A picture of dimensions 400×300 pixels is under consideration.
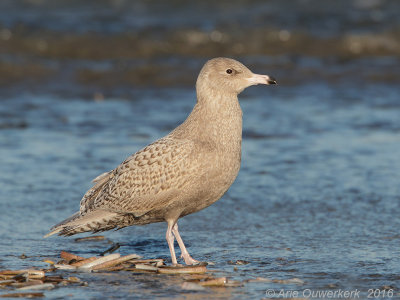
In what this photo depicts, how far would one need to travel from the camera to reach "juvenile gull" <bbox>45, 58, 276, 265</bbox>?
5.70 meters

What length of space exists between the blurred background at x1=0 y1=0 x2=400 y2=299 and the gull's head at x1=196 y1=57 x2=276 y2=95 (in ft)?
4.09

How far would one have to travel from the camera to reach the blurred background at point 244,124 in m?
6.05

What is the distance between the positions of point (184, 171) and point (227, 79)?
843 millimetres

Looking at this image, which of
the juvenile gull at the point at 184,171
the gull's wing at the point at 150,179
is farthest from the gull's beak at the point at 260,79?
the gull's wing at the point at 150,179

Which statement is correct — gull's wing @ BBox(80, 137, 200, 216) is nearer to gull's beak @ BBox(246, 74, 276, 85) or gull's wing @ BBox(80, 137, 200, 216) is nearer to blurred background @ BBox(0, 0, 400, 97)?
gull's beak @ BBox(246, 74, 276, 85)

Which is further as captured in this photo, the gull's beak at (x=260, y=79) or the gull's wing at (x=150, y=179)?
the gull's beak at (x=260, y=79)

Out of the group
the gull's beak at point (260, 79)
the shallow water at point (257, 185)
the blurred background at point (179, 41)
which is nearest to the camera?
the shallow water at point (257, 185)

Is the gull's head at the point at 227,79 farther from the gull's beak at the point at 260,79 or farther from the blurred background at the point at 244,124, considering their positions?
the blurred background at the point at 244,124

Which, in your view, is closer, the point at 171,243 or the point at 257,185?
the point at 171,243

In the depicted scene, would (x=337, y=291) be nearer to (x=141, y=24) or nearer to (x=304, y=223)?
(x=304, y=223)

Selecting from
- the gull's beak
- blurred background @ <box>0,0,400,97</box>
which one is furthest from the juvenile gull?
blurred background @ <box>0,0,400,97</box>

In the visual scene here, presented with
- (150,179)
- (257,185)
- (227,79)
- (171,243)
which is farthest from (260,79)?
(257,185)

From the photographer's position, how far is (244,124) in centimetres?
1081

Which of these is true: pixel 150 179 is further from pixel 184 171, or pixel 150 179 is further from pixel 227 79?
pixel 227 79
